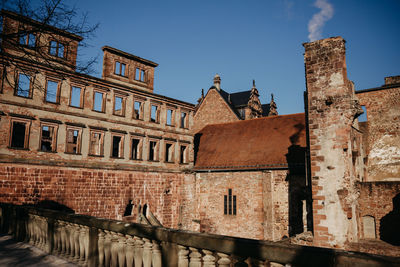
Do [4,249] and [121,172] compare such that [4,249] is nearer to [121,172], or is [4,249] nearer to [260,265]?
[260,265]

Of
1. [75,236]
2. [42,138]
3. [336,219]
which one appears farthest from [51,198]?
[336,219]

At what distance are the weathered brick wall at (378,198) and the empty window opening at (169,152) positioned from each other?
44.7 ft

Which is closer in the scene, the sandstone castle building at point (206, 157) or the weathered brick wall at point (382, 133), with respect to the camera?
the sandstone castle building at point (206, 157)

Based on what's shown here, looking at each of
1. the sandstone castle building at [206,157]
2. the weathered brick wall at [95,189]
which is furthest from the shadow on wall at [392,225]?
the weathered brick wall at [95,189]

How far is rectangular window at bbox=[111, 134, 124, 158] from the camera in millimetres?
20781

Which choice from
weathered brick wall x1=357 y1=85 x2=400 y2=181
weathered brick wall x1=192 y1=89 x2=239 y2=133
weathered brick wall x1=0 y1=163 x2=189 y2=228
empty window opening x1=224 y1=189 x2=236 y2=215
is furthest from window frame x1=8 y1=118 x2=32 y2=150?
weathered brick wall x1=357 y1=85 x2=400 y2=181

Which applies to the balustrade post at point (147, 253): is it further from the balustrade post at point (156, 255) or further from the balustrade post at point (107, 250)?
the balustrade post at point (107, 250)

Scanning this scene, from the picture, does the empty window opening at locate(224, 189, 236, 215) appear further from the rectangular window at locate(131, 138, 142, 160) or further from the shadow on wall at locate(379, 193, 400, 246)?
the shadow on wall at locate(379, 193, 400, 246)

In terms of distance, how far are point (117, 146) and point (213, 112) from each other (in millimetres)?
14351

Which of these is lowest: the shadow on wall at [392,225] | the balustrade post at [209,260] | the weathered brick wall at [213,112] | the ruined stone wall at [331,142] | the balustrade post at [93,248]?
the shadow on wall at [392,225]

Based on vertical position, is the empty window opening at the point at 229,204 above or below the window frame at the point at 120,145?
below

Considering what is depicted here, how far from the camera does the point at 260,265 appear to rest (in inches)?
122

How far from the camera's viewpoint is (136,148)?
2233cm

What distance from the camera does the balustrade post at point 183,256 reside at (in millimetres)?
3611
